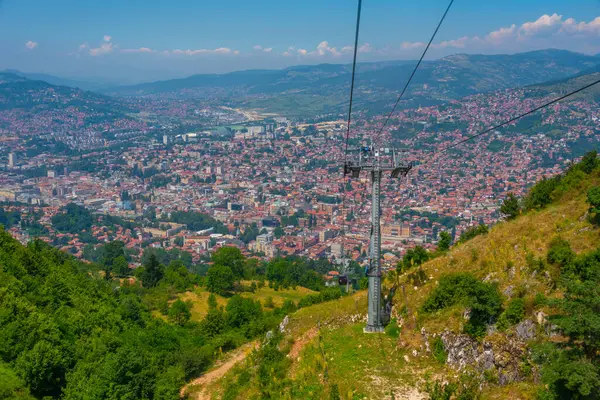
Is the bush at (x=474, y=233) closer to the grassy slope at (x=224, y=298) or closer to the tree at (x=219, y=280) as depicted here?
the grassy slope at (x=224, y=298)

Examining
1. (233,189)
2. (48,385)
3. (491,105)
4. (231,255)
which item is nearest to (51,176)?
(233,189)

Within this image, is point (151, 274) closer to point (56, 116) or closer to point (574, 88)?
point (574, 88)

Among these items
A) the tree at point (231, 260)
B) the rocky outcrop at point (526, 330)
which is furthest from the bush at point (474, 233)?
the tree at point (231, 260)

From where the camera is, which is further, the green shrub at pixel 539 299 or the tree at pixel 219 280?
the tree at pixel 219 280

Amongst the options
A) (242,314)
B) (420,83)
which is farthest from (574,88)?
(242,314)

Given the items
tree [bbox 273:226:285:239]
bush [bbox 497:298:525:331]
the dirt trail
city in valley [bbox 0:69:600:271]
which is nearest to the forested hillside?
the dirt trail

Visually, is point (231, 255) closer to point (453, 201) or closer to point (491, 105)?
point (453, 201)
